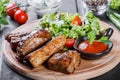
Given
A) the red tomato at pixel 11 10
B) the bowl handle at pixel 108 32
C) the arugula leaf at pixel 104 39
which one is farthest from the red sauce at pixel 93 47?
the red tomato at pixel 11 10

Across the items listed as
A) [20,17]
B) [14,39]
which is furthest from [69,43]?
[20,17]

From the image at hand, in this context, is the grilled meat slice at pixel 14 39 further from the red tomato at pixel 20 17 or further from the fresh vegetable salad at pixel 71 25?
the red tomato at pixel 20 17

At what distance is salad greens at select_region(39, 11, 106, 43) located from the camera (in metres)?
1.81

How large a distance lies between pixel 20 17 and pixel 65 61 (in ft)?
2.40

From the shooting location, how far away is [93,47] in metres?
1.66

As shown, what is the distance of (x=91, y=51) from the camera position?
165 centimetres

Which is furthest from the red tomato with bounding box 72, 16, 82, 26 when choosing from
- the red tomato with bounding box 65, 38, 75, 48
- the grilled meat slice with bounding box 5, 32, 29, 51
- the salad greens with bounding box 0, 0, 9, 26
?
the salad greens with bounding box 0, 0, 9, 26

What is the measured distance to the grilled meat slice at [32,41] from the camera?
1.65 metres

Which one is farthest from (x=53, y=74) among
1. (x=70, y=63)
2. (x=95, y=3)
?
(x=95, y=3)

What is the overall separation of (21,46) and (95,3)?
2.44ft

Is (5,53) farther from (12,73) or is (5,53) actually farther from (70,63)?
(70,63)

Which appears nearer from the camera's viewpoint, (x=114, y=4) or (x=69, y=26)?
(x=69, y=26)

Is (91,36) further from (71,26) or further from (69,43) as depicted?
(71,26)

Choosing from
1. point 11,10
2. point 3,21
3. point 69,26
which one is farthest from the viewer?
point 11,10
